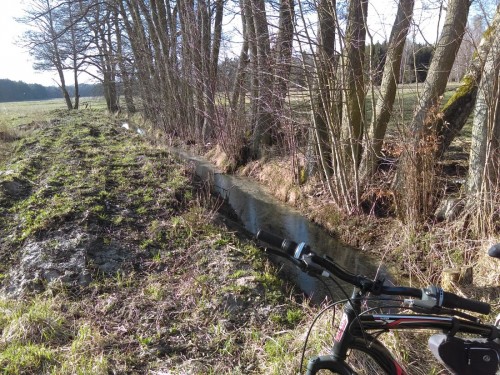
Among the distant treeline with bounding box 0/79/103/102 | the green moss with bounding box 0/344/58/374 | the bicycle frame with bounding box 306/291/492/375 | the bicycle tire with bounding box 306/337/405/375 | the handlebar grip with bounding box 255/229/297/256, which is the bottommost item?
the green moss with bounding box 0/344/58/374

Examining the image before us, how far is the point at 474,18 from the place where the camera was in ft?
17.7

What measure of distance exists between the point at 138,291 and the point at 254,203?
5.10 meters

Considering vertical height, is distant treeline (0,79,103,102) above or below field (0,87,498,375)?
above

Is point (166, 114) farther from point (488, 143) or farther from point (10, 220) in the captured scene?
point (488, 143)

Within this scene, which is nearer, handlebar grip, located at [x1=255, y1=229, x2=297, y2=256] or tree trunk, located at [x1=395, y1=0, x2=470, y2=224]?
handlebar grip, located at [x1=255, y1=229, x2=297, y2=256]

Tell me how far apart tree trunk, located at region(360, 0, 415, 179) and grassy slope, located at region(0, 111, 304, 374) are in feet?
10.1

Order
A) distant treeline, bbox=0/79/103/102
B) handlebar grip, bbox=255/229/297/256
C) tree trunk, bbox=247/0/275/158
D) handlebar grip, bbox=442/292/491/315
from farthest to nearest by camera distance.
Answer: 1. distant treeline, bbox=0/79/103/102
2. tree trunk, bbox=247/0/275/158
3. handlebar grip, bbox=442/292/491/315
4. handlebar grip, bbox=255/229/297/256

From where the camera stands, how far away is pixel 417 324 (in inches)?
73.6

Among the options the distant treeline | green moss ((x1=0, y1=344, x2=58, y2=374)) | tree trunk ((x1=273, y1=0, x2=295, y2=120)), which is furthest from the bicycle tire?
the distant treeline

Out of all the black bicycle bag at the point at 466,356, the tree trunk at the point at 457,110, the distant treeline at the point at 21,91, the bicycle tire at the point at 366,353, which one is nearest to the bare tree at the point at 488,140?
the tree trunk at the point at 457,110

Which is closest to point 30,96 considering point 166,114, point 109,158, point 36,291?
point 166,114

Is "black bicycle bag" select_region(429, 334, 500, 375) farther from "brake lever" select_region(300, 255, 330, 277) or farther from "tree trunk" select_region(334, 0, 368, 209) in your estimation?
"tree trunk" select_region(334, 0, 368, 209)

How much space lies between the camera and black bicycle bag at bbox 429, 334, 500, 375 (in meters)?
1.85

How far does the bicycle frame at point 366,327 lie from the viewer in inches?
73.2
